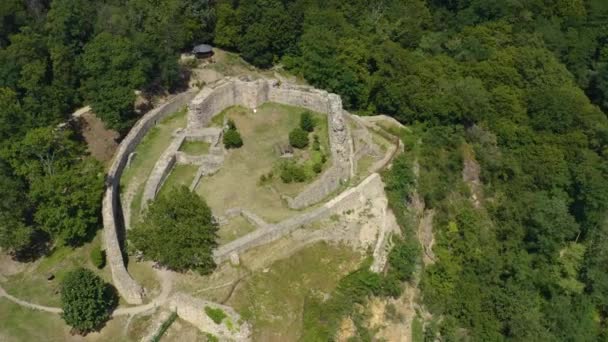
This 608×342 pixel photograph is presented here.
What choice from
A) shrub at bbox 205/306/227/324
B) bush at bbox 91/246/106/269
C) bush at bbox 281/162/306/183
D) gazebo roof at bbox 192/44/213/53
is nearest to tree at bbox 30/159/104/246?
bush at bbox 91/246/106/269

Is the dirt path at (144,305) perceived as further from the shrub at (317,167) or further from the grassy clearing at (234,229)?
the shrub at (317,167)

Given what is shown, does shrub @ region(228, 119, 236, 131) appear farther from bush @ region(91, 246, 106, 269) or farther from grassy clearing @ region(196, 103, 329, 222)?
bush @ region(91, 246, 106, 269)

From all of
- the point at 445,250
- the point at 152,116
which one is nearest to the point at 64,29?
the point at 152,116

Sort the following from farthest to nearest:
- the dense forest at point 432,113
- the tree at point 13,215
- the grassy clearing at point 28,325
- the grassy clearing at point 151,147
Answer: the grassy clearing at point 151,147 → the dense forest at point 432,113 → the tree at point 13,215 → the grassy clearing at point 28,325

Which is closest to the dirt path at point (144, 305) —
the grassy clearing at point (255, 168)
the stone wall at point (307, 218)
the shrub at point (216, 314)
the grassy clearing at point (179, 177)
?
the stone wall at point (307, 218)

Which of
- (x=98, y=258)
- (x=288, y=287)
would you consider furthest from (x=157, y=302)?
(x=288, y=287)

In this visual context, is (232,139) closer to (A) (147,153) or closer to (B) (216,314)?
(A) (147,153)
